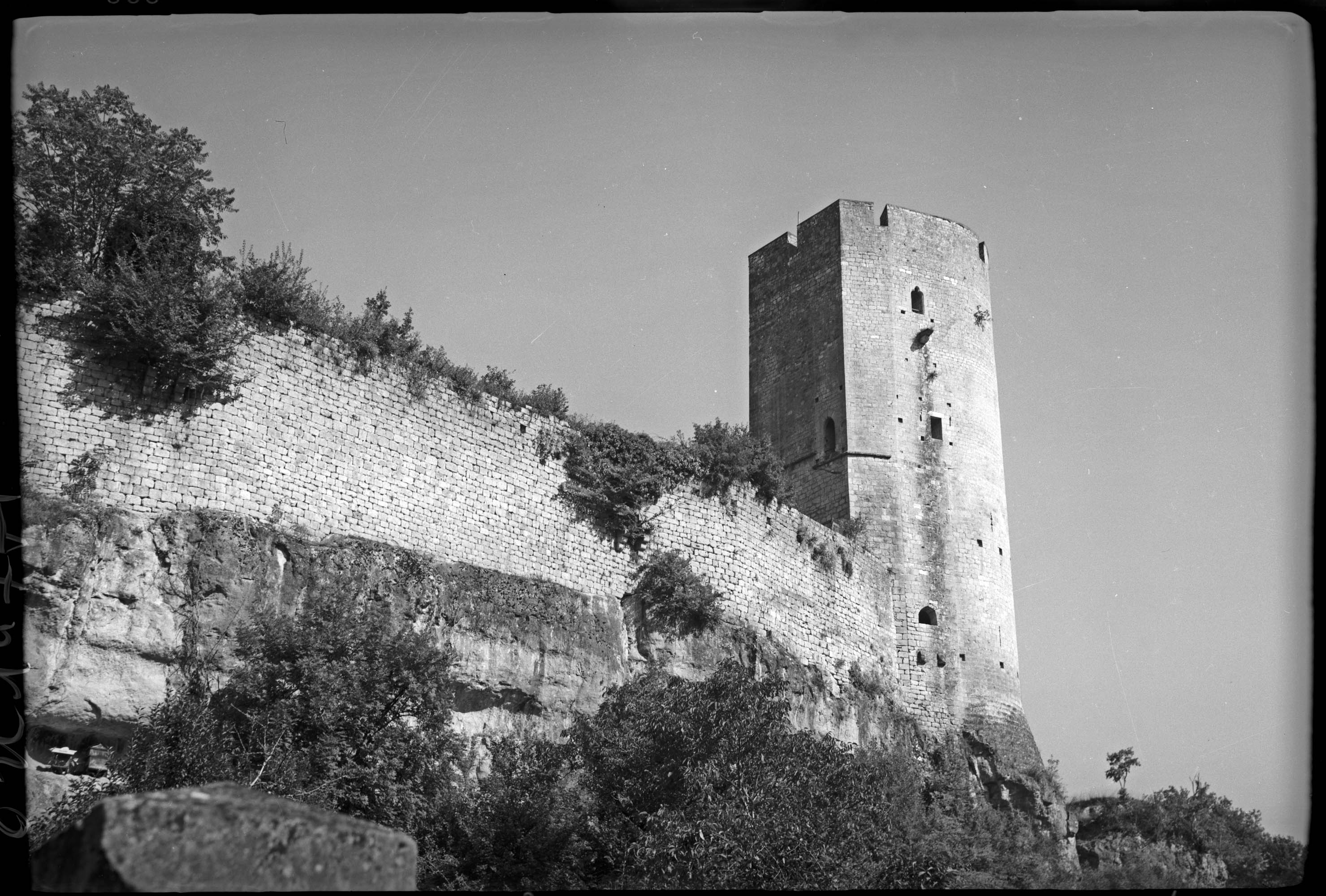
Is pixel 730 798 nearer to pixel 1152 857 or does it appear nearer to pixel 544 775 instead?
pixel 544 775

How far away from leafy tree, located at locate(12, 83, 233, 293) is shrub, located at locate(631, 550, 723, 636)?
8595mm

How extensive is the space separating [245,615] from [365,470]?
308 centimetres

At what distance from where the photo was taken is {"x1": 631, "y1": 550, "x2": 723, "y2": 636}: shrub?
20578 mm

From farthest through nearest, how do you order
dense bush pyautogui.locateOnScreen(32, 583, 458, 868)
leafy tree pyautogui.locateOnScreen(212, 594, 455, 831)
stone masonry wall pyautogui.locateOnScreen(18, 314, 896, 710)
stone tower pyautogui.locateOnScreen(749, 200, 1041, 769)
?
stone tower pyautogui.locateOnScreen(749, 200, 1041, 769), stone masonry wall pyautogui.locateOnScreen(18, 314, 896, 710), leafy tree pyautogui.locateOnScreen(212, 594, 455, 831), dense bush pyautogui.locateOnScreen(32, 583, 458, 868)

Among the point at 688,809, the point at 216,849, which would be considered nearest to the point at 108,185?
the point at 688,809

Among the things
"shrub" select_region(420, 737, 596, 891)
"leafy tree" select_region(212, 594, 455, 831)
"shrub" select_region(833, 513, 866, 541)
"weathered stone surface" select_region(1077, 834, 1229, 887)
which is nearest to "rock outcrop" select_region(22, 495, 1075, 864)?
"leafy tree" select_region(212, 594, 455, 831)

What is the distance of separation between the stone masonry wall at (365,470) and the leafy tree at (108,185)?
1611 mm

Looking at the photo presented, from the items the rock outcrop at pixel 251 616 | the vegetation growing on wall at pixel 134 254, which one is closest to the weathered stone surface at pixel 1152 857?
the rock outcrop at pixel 251 616

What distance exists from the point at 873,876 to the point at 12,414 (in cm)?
1075

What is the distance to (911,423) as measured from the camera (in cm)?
2847

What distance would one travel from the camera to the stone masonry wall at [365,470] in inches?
572

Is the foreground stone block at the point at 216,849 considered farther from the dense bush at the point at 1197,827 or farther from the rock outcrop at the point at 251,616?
the dense bush at the point at 1197,827

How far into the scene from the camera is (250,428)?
16.0 meters

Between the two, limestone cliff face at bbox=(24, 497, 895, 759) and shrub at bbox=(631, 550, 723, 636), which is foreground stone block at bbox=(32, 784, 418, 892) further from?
shrub at bbox=(631, 550, 723, 636)
